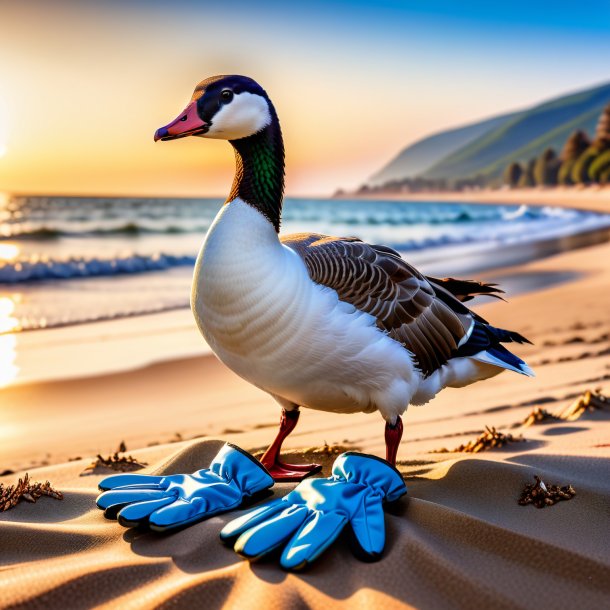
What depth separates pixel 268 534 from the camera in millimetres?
2291

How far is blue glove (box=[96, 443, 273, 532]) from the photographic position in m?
2.52

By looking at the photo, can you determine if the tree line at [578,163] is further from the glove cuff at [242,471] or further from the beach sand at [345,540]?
the glove cuff at [242,471]

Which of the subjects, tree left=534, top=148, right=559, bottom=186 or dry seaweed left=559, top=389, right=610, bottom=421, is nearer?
dry seaweed left=559, top=389, right=610, bottom=421

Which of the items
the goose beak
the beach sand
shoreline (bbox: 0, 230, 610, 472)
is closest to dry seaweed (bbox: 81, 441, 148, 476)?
the beach sand

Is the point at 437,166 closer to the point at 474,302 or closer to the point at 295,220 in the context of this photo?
the point at 295,220

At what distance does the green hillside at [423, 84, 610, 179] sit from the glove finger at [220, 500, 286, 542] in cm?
12015

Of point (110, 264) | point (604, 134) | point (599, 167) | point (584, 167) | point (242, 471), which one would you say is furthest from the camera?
point (604, 134)

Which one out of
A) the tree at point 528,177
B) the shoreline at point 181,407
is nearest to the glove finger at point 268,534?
the shoreline at point 181,407

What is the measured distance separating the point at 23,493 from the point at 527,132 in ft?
481

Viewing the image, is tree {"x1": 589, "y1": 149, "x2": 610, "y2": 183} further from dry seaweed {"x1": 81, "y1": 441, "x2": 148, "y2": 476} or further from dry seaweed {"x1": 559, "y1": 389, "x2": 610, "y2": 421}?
dry seaweed {"x1": 81, "y1": 441, "x2": 148, "y2": 476}

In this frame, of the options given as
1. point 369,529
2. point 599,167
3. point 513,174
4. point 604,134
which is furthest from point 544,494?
point 513,174

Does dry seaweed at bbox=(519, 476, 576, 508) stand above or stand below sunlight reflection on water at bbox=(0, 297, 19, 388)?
above

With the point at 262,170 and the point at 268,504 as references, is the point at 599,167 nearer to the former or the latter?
the point at 262,170

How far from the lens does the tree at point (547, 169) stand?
6588cm
